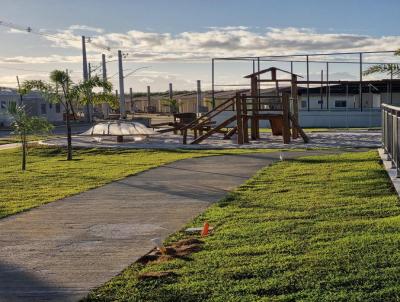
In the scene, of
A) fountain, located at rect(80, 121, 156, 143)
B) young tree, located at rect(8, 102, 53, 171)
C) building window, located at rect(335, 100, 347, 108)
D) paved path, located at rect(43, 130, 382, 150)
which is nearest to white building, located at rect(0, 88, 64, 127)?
paved path, located at rect(43, 130, 382, 150)

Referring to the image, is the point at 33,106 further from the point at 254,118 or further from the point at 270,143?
the point at 270,143

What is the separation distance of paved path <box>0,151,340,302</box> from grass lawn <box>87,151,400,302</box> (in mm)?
363

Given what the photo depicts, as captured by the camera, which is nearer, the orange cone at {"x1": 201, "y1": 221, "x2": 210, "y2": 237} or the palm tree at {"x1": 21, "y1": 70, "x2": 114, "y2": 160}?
the orange cone at {"x1": 201, "y1": 221, "x2": 210, "y2": 237}

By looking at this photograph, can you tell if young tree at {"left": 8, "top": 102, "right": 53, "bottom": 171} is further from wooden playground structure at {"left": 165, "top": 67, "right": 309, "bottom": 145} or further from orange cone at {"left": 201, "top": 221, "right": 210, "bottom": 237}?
orange cone at {"left": 201, "top": 221, "right": 210, "bottom": 237}

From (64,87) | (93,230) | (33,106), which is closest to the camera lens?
(93,230)

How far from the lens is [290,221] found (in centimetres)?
762

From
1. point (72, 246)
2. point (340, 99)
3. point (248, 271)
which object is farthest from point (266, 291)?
point (340, 99)

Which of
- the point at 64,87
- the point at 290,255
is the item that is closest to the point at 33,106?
the point at 64,87

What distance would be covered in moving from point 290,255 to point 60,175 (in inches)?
407

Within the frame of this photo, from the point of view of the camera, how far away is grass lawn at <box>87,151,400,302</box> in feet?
16.3

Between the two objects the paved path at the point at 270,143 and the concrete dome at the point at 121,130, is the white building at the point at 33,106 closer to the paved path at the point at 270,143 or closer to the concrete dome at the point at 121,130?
the paved path at the point at 270,143

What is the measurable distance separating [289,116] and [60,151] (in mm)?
9279

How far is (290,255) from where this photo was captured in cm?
593

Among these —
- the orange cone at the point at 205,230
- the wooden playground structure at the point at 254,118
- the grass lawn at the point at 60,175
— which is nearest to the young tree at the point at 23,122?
the grass lawn at the point at 60,175
